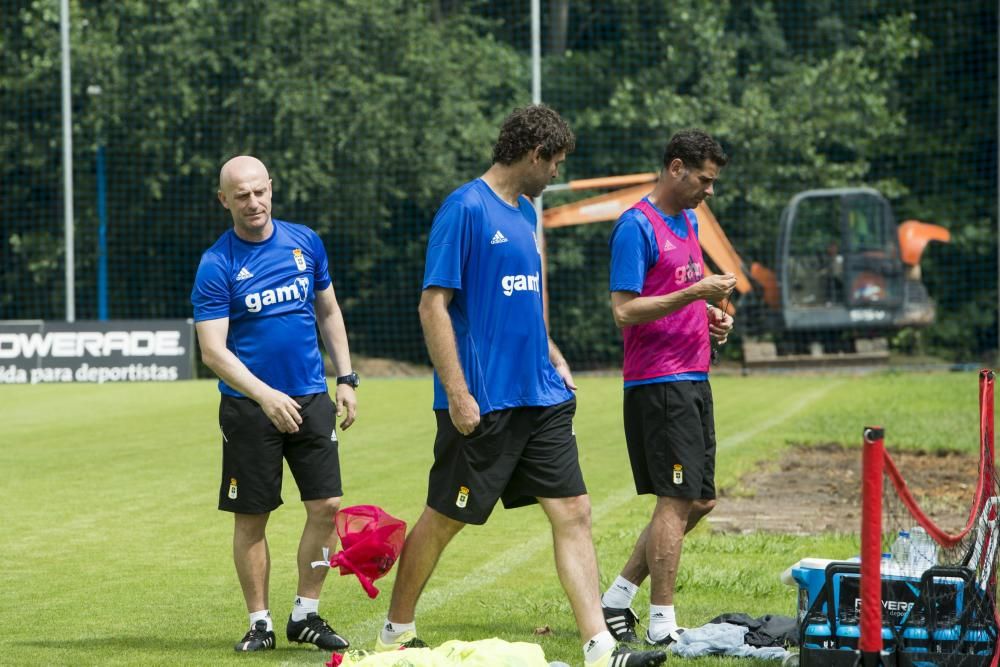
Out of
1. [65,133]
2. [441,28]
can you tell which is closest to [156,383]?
[65,133]

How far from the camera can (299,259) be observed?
629 cm

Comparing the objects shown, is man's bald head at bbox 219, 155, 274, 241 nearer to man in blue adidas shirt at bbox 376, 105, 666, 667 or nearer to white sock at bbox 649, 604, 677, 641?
man in blue adidas shirt at bbox 376, 105, 666, 667

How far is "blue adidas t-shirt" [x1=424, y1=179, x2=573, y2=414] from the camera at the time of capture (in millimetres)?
5430

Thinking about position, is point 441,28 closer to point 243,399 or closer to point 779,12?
point 779,12

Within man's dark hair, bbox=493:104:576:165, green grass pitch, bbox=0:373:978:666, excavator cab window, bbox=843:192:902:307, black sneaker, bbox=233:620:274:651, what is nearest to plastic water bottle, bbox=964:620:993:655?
green grass pitch, bbox=0:373:978:666

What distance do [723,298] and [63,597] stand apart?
3457 mm

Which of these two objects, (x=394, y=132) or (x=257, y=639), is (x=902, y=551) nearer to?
(x=257, y=639)

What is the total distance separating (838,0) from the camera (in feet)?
118

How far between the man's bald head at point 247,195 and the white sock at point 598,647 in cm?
213

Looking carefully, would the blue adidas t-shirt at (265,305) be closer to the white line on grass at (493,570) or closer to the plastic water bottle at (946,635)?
the white line on grass at (493,570)

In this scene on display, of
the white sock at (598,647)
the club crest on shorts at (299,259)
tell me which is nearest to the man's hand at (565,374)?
the white sock at (598,647)

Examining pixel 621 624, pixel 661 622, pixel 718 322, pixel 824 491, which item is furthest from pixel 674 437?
pixel 824 491

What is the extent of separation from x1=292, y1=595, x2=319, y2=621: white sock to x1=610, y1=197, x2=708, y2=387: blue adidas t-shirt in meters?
1.59

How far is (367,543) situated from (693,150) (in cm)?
203
